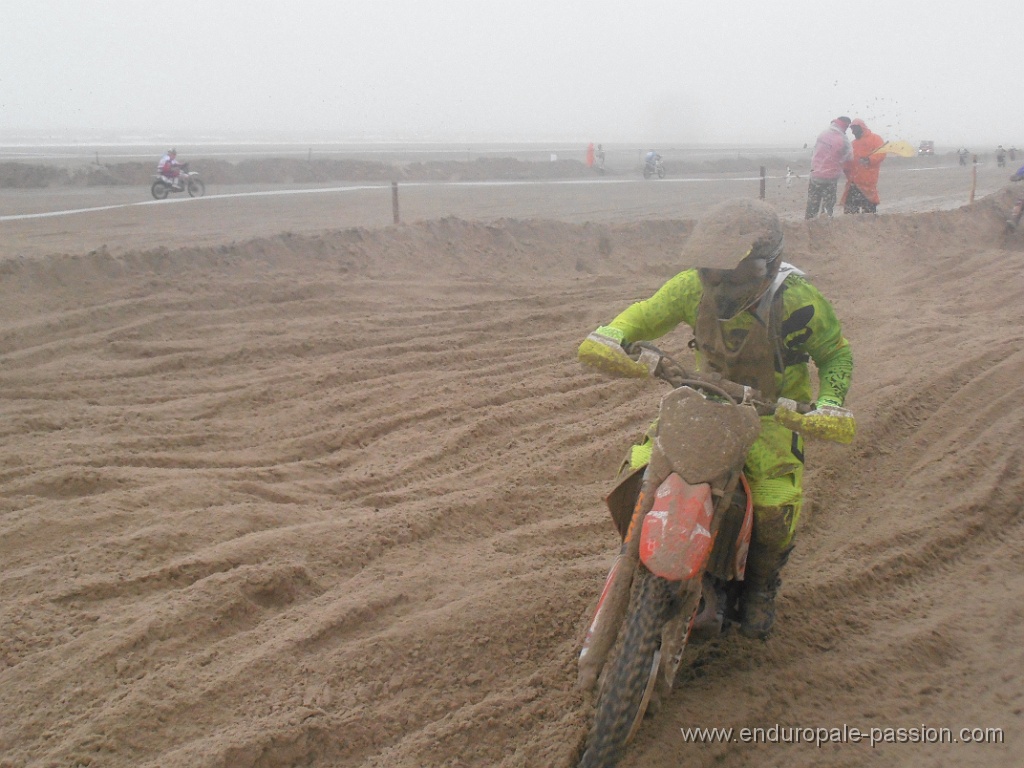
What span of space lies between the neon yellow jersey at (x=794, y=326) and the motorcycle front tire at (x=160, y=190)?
17.5 metres

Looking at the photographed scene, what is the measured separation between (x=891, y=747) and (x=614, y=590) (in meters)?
1.13

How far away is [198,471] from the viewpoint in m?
5.16

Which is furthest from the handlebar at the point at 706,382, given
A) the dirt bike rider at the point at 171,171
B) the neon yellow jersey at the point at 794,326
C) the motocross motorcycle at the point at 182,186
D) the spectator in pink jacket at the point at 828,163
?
the dirt bike rider at the point at 171,171

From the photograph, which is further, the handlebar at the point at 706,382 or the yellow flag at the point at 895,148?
the yellow flag at the point at 895,148

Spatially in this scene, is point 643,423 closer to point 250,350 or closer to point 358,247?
point 250,350

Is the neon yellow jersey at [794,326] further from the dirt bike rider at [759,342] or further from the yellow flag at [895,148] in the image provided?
the yellow flag at [895,148]

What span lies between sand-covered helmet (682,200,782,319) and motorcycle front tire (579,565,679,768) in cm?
106

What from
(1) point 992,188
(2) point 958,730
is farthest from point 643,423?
(1) point 992,188

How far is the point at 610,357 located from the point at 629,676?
113 centimetres

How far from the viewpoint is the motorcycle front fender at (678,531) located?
8.67 ft

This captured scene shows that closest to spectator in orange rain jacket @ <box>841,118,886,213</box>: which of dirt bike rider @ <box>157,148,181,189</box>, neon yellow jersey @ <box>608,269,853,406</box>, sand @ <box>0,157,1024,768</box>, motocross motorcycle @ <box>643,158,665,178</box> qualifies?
sand @ <box>0,157,1024,768</box>

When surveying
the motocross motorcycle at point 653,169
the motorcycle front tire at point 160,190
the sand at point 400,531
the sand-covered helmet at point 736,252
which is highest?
the motocross motorcycle at point 653,169

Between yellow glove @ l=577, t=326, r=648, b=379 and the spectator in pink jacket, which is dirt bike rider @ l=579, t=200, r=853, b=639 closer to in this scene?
yellow glove @ l=577, t=326, r=648, b=379

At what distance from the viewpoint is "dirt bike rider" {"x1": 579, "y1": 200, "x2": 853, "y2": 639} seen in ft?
10.0
